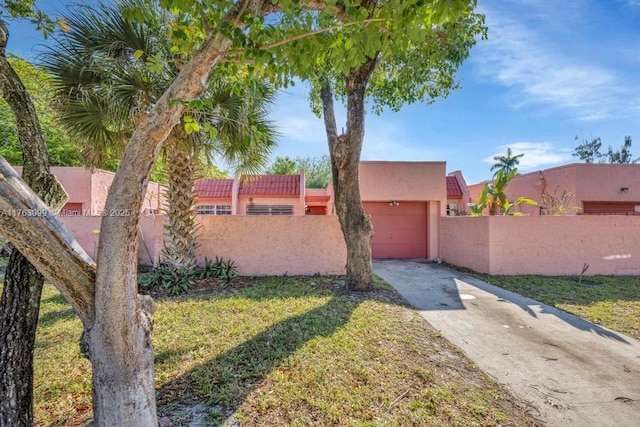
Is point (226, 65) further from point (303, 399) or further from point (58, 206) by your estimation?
point (303, 399)

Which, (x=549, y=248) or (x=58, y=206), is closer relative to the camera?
(x=58, y=206)

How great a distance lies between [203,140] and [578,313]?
9.98m

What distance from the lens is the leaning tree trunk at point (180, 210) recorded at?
27.7 ft

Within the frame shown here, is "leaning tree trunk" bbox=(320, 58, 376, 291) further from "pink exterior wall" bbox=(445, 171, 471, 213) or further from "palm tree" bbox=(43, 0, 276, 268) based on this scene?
"pink exterior wall" bbox=(445, 171, 471, 213)

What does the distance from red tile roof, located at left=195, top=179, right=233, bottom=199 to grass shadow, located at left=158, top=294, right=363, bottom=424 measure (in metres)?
15.0

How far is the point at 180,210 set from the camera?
8.62 metres

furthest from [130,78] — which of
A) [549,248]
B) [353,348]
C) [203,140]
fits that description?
[549,248]

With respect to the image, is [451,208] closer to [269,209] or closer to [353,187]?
[269,209]

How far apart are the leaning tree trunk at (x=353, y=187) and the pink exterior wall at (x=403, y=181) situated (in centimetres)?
635

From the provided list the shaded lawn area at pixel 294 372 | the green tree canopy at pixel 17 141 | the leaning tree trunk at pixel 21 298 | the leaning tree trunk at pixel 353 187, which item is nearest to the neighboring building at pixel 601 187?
the leaning tree trunk at pixel 353 187

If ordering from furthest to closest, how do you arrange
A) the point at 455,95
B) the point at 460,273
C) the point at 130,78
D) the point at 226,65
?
the point at 460,273
the point at 455,95
the point at 130,78
the point at 226,65

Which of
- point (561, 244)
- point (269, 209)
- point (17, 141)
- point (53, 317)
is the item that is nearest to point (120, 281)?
point (53, 317)

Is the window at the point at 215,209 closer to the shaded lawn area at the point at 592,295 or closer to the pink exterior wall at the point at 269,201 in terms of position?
the pink exterior wall at the point at 269,201

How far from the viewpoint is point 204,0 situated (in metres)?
2.56
